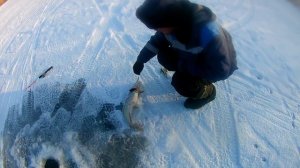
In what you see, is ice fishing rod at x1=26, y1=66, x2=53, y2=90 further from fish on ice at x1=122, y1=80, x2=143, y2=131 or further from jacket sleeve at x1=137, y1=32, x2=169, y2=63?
Result: jacket sleeve at x1=137, y1=32, x2=169, y2=63

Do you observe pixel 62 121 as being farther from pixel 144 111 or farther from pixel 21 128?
pixel 144 111

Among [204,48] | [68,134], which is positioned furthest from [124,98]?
Result: [204,48]

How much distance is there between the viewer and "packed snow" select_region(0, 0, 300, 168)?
296cm

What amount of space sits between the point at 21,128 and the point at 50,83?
1.96 ft

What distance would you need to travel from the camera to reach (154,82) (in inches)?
136

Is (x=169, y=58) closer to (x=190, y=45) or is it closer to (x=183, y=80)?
(x=183, y=80)

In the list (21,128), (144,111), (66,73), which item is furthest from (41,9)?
(144,111)

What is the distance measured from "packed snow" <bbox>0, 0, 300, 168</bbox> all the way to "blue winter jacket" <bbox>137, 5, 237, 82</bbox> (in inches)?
24.7

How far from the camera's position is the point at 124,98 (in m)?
3.35

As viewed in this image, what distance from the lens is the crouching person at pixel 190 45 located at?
88.4 inches

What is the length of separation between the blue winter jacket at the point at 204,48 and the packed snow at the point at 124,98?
627 mm

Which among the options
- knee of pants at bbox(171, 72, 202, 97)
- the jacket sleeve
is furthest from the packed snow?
the jacket sleeve

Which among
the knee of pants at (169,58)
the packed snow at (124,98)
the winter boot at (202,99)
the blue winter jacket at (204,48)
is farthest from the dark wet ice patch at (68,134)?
the blue winter jacket at (204,48)

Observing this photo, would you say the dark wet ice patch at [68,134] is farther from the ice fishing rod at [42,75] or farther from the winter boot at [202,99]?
the winter boot at [202,99]
